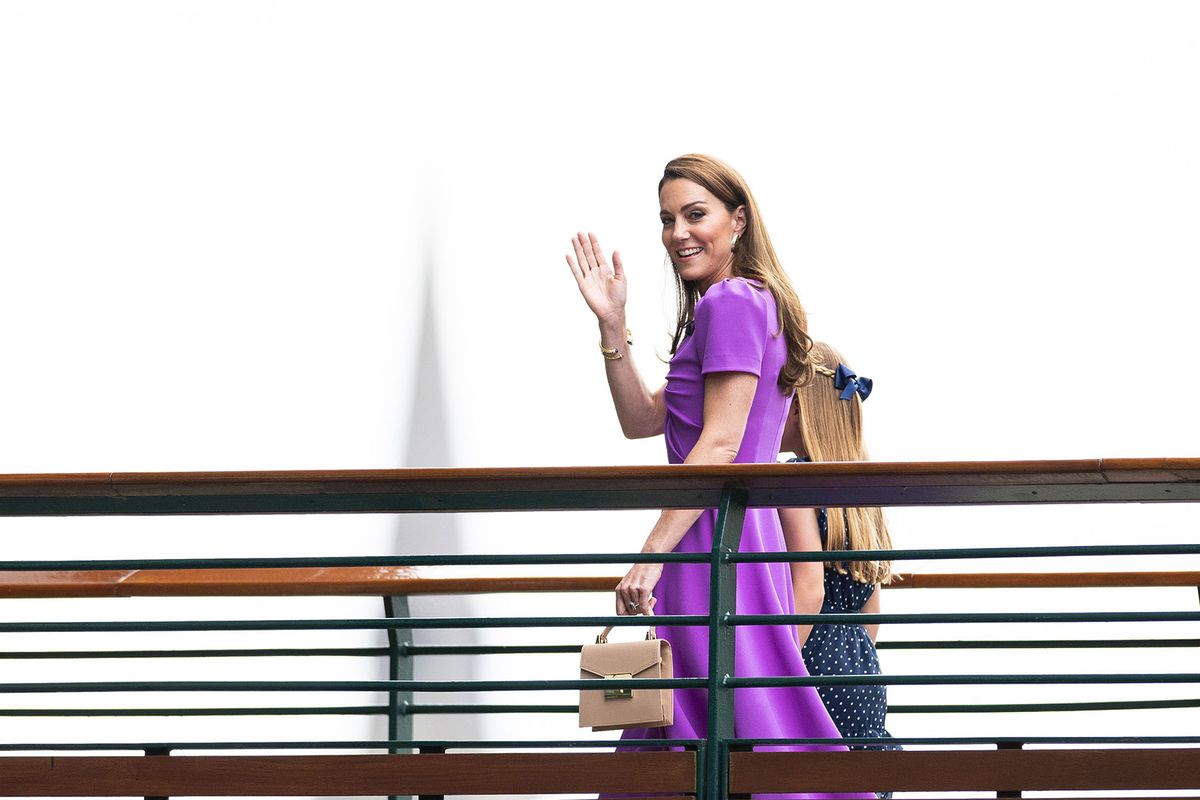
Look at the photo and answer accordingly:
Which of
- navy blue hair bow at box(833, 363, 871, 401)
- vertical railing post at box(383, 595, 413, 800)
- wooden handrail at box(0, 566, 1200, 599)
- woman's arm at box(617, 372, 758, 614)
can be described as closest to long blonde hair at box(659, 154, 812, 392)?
woman's arm at box(617, 372, 758, 614)

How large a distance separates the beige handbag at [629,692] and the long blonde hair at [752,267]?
59 cm

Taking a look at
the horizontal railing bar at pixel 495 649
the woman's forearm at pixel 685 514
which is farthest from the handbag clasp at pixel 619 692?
the horizontal railing bar at pixel 495 649

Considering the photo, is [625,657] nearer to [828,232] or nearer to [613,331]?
[613,331]

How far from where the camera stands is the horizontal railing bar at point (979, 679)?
7.88ft

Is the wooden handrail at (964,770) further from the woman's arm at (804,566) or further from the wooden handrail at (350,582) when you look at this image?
the wooden handrail at (350,582)

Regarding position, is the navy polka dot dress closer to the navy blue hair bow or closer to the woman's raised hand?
the navy blue hair bow

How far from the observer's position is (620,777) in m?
2.64

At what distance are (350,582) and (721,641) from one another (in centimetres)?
138

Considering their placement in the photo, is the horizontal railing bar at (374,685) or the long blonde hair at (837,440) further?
the long blonde hair at (837,440)

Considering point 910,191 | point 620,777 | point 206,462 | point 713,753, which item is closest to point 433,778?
point 620,777

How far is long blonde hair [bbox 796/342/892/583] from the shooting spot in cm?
330

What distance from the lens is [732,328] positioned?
2797mm

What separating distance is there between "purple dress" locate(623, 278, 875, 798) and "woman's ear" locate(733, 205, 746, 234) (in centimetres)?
22

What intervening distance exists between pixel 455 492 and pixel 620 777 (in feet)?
1.77
